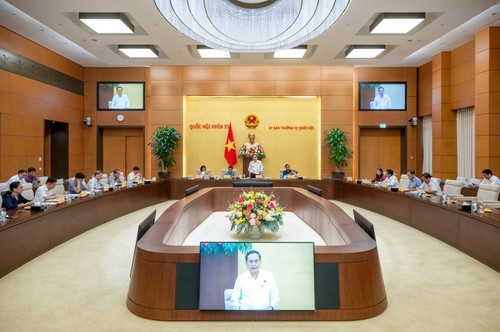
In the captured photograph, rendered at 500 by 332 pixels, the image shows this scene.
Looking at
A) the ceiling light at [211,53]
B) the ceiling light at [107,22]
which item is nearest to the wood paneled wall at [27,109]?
the ceiling light at [107,22]

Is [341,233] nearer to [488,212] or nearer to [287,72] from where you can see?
[488,212]


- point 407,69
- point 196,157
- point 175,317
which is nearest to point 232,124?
point 196,157

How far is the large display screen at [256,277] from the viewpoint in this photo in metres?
2.54

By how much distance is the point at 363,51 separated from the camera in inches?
367

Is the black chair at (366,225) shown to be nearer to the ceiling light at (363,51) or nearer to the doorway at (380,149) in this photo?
the ceiling light at (363,51)

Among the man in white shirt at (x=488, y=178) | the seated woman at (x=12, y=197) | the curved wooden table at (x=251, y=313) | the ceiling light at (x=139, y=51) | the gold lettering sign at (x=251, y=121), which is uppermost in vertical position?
the ceiling light at (x=139, y=51)

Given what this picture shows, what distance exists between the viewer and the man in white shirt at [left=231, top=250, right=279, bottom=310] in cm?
253

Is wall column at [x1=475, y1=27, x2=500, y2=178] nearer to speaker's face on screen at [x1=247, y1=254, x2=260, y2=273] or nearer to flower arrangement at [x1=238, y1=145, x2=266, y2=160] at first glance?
flower arrangement at [x1=238, y1=145, x2=266, y2=160]

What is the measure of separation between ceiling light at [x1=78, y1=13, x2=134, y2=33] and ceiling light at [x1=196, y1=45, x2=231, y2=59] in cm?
207

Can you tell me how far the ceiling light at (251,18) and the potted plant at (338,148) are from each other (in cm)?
732

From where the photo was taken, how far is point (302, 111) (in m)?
12.2

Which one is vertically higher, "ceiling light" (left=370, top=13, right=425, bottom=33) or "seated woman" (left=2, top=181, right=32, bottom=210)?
"ceiling light" (left=370, top=13, right=425, bottom=33)

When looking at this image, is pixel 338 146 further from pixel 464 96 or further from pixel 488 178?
pixel 488 178

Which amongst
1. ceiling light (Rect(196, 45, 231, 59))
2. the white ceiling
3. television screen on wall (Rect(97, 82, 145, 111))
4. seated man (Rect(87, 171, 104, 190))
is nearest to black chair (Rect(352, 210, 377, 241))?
the white ceiling
